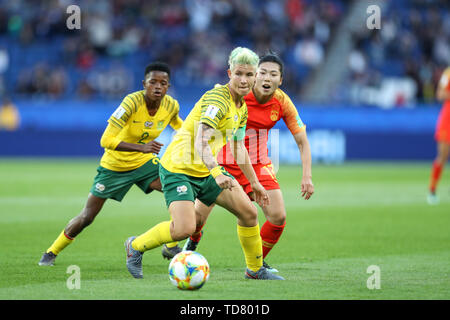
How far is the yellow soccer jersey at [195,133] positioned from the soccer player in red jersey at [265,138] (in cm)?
69

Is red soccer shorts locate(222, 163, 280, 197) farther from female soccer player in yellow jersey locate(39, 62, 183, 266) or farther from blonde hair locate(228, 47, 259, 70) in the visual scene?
blonde hair locate(228, 47, 259, 70)

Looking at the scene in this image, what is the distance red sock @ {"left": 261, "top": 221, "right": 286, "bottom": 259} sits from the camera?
7.53m

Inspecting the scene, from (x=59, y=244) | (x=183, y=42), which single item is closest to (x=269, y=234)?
(x=59, y=244)

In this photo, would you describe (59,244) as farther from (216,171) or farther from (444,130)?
(444,130)

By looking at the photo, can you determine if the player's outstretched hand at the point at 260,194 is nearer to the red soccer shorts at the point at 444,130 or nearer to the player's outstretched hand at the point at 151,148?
the player's outstretched hand at the point at 151,148

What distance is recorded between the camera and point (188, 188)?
660cm

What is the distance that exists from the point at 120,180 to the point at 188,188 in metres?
1.71

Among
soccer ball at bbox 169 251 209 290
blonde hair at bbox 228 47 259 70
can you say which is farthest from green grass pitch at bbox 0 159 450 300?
blonde hair at bbox 228 47 259 70

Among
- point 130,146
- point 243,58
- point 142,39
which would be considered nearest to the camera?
point 243,58

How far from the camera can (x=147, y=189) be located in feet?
27.5

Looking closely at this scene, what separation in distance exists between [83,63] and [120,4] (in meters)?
3.77

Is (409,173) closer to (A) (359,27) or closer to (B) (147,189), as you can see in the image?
(A) (359,27)

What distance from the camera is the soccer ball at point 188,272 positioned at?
6.03m

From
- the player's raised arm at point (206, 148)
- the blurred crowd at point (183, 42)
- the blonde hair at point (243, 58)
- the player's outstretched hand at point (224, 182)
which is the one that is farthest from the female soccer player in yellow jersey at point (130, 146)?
the blurred crowd at point (183, 42)
